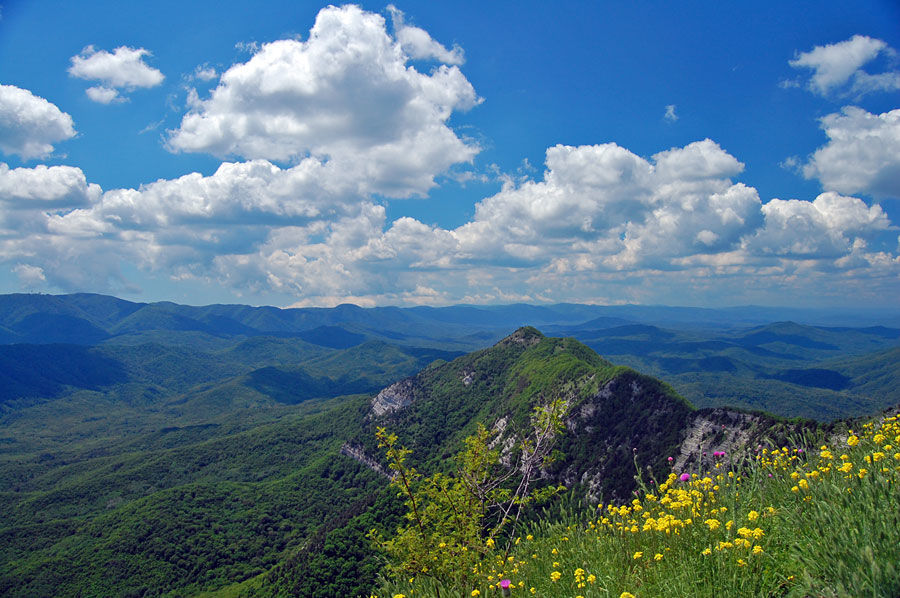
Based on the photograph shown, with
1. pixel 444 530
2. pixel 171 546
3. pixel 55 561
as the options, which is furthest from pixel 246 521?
pixel 444 530

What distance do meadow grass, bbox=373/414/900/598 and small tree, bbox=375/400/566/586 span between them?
36 cm

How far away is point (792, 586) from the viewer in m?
4.75

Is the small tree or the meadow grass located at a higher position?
the meadow grass

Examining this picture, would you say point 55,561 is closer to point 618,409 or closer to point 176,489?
point 176,489

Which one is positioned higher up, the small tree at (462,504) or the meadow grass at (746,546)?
the meadow grass at (746,546)

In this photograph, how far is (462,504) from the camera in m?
10.8

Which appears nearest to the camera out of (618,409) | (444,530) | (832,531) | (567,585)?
(832,531)

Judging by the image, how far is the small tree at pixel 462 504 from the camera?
30.3ft

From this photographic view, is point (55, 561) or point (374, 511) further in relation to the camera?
point (55, 561)

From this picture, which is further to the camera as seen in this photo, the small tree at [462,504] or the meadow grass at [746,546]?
the small tree at [462,504]

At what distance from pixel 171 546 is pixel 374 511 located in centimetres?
8261

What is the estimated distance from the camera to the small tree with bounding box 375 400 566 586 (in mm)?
9250

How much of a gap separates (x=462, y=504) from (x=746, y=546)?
271 inches

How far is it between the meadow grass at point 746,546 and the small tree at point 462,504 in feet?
1.19
